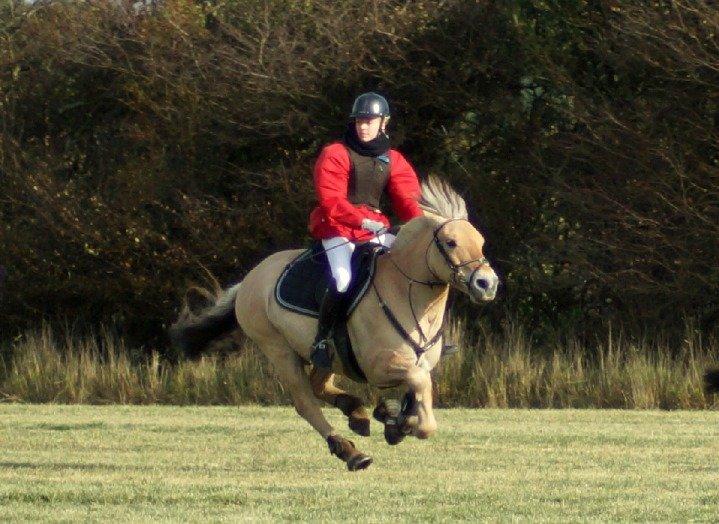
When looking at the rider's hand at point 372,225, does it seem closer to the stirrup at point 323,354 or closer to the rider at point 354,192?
the rider at point 354,192

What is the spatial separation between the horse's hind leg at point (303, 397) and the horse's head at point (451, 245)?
118 cm

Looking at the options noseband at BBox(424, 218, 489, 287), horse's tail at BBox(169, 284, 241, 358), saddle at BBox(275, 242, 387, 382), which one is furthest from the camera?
horse's tail at BBox(169, 284, 241, 358)

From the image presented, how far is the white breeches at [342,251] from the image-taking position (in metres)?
10.7

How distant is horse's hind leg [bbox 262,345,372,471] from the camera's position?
33.7 feet

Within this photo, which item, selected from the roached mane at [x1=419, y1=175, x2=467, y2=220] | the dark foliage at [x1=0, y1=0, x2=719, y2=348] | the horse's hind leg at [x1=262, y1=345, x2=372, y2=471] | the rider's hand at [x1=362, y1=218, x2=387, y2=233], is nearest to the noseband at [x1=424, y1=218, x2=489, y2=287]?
the roached mane at [x1=419, y1=175, x2=467, y2=220]

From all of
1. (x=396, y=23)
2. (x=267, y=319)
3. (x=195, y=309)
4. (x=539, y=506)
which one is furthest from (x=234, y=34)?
(x=539, y=506)

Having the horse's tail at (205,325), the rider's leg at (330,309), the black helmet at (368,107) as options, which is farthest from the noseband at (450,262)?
the horse's tail at (205,325)

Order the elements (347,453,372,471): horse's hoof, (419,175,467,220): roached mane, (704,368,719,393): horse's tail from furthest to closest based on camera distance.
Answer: (704,368,719,393): horse's tail
(419,175,467,220): roached mane
(347,453,372,471): horse's hoof

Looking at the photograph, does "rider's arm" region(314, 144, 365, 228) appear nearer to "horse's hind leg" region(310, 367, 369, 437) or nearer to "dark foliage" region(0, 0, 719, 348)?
"horse's hind leg" region(310, 367, 369, 437)

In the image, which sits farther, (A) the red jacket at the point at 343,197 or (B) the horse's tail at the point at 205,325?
(B) the horse's tail at the point at 205,325

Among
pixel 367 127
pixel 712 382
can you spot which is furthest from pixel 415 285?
pixel 712 382

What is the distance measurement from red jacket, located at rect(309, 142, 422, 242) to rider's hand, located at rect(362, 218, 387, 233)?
0.03 metres

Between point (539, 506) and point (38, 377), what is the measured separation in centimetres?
1149

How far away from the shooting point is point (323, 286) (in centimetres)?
1096
